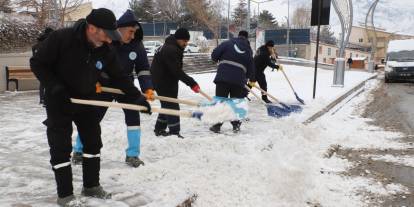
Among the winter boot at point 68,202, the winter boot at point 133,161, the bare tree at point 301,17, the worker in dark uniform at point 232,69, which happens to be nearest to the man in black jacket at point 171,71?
the worker in dark uniform at point 232,69

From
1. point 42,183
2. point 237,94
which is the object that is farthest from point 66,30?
point 237,94

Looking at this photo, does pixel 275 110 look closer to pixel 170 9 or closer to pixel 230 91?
pixel 230 91

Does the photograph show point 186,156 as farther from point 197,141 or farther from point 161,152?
point 197,141

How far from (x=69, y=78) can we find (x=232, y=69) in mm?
4002

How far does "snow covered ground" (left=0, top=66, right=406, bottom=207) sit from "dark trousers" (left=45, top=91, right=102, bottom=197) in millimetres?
308

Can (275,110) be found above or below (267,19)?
below

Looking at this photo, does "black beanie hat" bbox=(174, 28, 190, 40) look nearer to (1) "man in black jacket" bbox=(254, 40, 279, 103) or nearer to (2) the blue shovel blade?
(2) the blue shovel blade

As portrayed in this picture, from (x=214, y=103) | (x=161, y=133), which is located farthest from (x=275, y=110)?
(x=214, y=103)

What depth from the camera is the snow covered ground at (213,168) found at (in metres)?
4.11

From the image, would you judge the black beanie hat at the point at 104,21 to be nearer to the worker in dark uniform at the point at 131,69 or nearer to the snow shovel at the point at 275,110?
the worker in dark uniform at the point at 131,69

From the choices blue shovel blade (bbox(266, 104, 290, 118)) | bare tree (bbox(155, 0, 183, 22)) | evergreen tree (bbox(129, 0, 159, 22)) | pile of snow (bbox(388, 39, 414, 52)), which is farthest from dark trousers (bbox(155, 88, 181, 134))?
evergreen tree (bbox(129, 0, 159, 22))

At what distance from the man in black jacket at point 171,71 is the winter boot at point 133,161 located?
1514 millimetres

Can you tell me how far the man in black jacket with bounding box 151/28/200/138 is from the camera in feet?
20.8

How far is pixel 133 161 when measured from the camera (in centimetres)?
503
